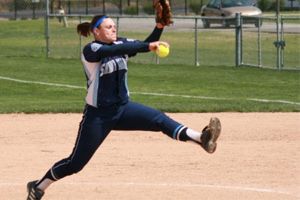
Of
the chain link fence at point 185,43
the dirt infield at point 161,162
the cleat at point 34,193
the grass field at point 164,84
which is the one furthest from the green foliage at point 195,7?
the cleat at point 34,193

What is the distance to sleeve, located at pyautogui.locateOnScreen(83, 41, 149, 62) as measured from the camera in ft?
21.9

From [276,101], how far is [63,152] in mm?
6624

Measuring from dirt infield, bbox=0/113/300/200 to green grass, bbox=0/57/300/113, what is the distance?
114cm

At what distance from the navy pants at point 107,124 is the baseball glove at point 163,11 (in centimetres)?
91

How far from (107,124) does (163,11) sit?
4.15ft

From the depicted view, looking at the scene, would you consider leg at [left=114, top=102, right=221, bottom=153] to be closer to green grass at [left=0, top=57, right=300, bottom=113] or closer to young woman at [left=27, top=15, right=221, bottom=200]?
young woman at [left=27, top=15, right=221, bottom=200]

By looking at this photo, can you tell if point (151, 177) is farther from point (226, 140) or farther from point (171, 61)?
point (171, 61)

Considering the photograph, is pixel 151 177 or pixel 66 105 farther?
pixel 66 105

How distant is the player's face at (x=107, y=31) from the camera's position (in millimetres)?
7035

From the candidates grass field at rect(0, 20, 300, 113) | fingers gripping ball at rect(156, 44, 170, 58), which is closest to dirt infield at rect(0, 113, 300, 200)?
grass field at rect(0, 20, 300, 113)

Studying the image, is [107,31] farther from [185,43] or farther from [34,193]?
[185,43]

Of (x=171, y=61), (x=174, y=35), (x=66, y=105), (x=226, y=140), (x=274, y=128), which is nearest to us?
(x=226, y=140)

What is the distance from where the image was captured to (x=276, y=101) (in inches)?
625

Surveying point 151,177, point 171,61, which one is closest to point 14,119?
point 151,177
